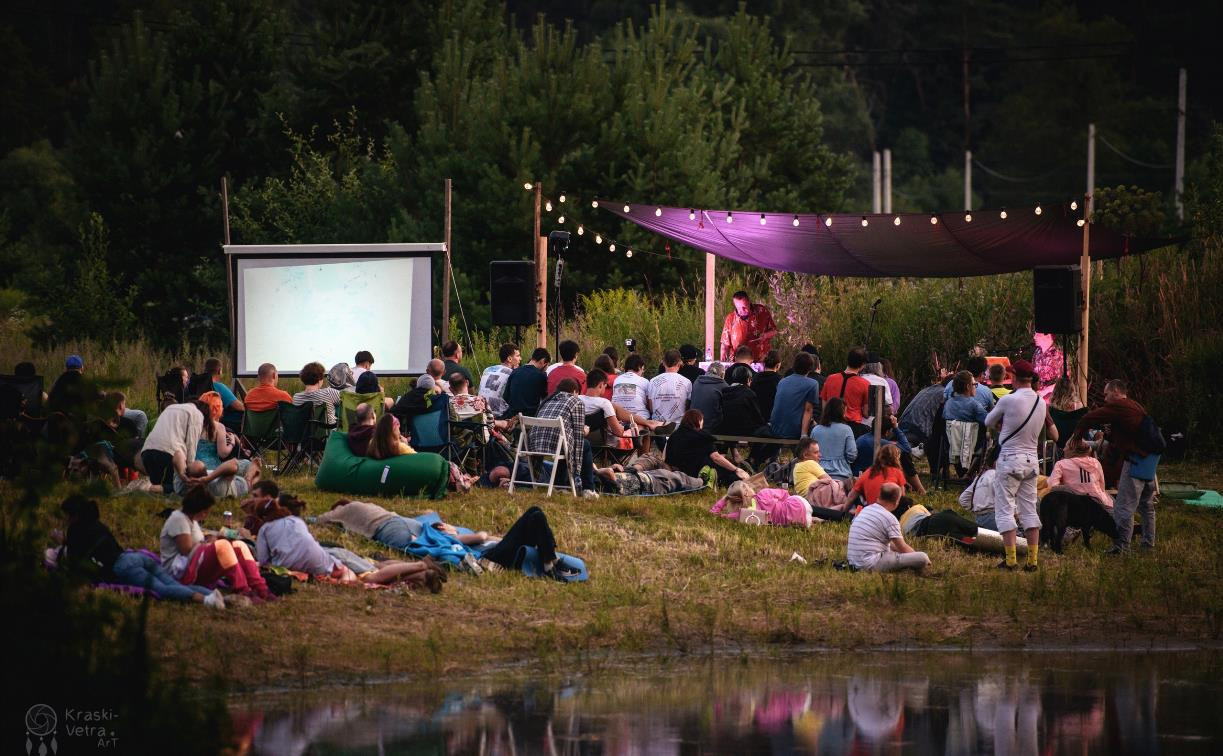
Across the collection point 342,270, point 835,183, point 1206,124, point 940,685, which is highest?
point 1206,124

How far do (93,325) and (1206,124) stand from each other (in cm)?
3391

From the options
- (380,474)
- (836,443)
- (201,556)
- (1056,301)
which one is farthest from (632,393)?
(201,556)

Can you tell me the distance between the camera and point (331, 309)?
640 inches

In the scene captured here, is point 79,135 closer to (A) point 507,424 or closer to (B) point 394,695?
(A) point 507,424

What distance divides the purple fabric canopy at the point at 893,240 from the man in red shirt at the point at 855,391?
270cm

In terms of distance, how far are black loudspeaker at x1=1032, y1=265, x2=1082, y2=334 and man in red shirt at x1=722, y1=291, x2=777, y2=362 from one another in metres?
3.53

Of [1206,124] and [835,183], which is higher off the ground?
[1206,124]

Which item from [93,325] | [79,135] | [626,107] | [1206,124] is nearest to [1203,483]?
[626,107]

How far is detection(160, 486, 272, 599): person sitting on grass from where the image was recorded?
9.39 m

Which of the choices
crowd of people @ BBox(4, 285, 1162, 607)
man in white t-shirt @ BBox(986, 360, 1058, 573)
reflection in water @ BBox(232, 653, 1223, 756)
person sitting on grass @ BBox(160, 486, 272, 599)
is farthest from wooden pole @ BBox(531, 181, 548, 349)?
reflection in water @ BBox(232, 653, 1223, 756)

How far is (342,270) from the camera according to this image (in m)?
16.3

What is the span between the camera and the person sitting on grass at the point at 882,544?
11062 millimetres

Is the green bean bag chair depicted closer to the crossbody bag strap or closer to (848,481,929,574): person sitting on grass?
(848,481,929,574): person sitting on grass

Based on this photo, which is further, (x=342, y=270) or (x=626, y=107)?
(x=626, y=107)
